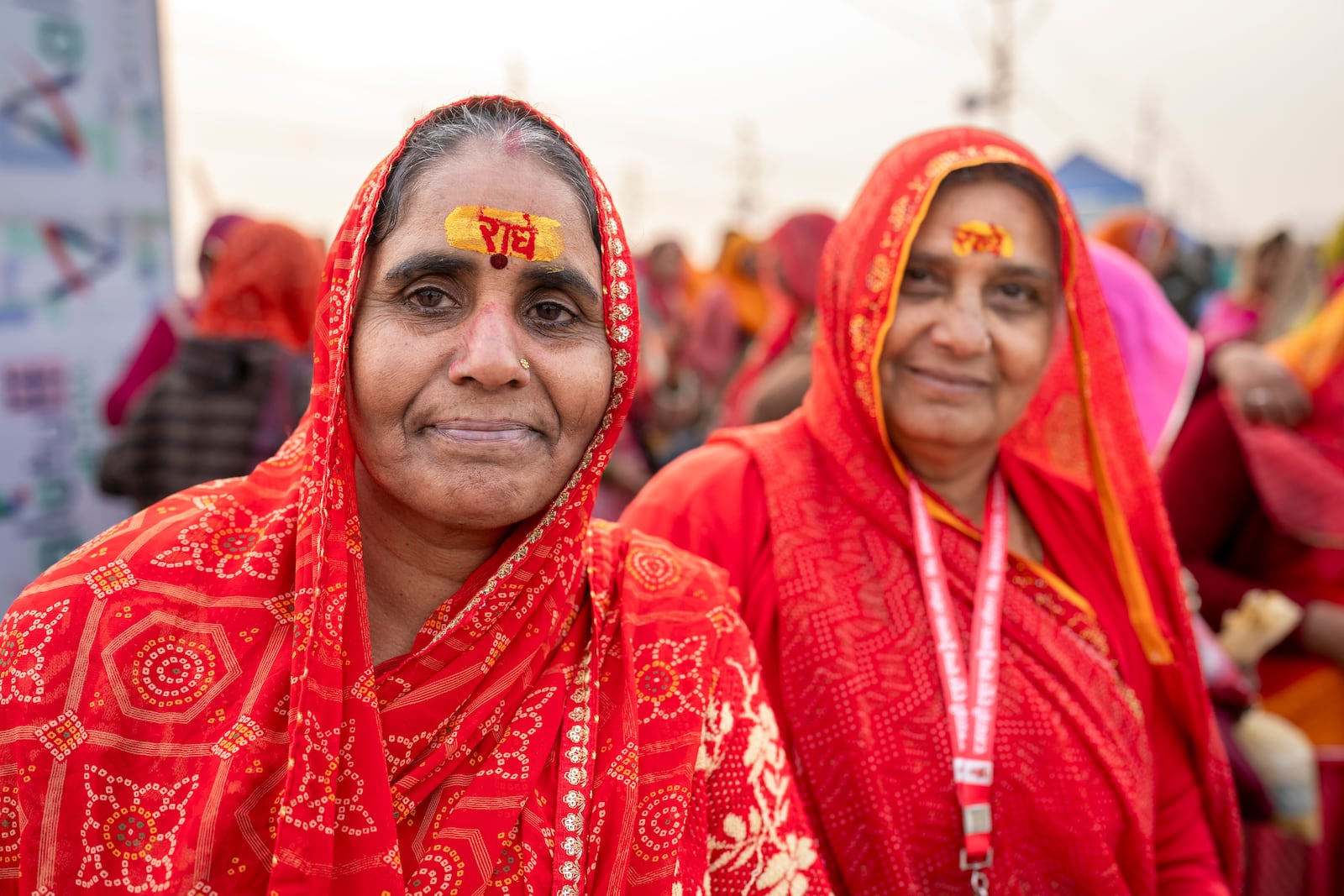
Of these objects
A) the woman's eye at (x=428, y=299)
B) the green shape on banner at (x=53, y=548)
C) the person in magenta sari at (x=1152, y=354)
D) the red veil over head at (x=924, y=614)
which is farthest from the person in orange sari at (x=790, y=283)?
the woman's eye at (x=428, y=299)

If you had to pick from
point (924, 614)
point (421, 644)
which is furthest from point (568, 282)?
point (924, 614)

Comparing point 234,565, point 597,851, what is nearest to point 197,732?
point 234,565

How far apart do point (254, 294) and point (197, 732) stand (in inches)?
112

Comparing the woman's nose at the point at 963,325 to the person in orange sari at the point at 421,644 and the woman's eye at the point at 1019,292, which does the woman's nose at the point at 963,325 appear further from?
the person in orange sari at the point at 421,644

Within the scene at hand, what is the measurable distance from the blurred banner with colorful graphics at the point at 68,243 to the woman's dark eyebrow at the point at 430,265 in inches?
138

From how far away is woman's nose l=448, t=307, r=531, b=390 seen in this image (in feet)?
4.36

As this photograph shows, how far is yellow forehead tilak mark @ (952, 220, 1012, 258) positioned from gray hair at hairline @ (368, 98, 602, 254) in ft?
2.81

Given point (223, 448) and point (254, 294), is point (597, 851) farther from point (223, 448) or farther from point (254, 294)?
point (254, 294)

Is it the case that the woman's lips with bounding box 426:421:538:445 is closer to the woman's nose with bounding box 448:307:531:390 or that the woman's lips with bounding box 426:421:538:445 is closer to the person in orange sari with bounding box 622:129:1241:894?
the woman's nose with bounding box 448:307:531:390

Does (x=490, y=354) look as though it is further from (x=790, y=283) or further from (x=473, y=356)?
(x=790, y=283)

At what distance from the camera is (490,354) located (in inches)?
52.5

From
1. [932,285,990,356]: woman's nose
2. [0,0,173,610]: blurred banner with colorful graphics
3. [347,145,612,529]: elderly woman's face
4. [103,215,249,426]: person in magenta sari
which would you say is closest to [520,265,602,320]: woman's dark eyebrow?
[347,145,612,529]: elderly woman's face

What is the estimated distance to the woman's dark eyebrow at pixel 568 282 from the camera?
1.40 m

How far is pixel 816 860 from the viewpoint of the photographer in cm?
156
